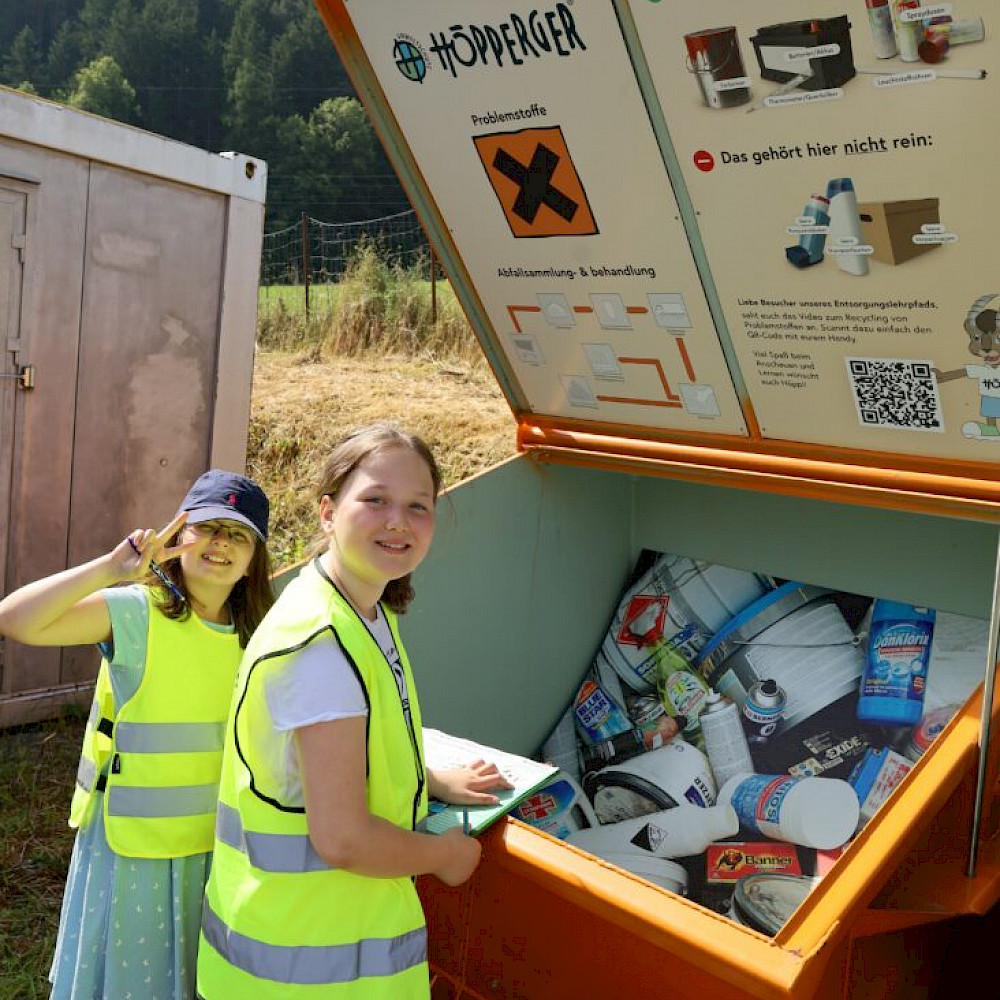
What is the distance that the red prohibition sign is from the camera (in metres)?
1.86

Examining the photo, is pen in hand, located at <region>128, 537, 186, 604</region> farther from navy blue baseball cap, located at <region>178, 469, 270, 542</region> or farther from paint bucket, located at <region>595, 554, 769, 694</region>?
paint bucket, located at <region>595, 554, 769, 694</region>

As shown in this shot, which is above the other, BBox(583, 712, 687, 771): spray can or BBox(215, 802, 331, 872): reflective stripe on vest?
BBox(215, 802, 331, 872): reflective stripe on vest

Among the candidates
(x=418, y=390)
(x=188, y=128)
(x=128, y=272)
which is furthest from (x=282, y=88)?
(x=128, y=272)

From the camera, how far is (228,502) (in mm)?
1688

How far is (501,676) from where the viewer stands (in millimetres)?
2736

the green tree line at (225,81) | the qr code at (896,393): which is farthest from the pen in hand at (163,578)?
the green tree line at (225,81)

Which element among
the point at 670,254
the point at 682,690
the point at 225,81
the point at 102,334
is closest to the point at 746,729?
the point at 682,690

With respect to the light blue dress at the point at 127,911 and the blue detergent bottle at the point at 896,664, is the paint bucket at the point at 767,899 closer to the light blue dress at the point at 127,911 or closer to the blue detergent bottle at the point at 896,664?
the blue detergent bottle at the point at 896,664

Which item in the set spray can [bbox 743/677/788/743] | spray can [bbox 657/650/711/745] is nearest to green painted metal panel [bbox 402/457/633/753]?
spray can [bbox 657/650/711/745]

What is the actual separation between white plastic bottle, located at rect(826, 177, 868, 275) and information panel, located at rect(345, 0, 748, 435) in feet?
1.02

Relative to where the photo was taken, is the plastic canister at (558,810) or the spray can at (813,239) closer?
the spray can at (813,239)

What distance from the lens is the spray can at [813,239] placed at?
178cm

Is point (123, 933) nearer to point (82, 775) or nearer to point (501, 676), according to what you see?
point (82, 775)

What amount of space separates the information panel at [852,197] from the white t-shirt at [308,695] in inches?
44.5
